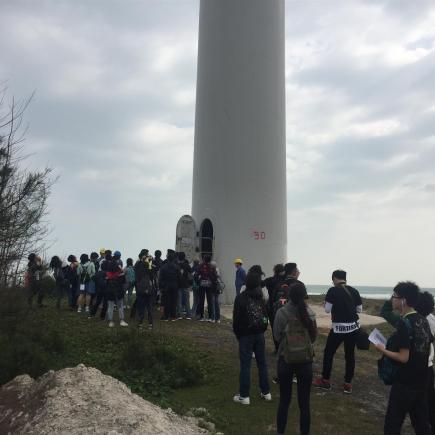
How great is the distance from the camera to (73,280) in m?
14.2

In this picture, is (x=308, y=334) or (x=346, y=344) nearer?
(x=308, y=334)

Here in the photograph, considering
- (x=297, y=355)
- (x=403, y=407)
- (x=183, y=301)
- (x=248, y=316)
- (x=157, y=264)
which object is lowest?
(x=403, y=407)

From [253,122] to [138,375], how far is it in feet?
43.2

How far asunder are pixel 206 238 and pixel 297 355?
14412 mm

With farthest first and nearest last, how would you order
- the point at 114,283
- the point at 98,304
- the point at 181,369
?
the point at 98,304, the point at 114,283, the point at 181,369

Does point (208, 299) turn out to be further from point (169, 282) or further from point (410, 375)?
point (410, 375)

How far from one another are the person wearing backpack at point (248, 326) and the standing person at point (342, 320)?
1306 millimetres

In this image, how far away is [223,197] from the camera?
63.3 feet

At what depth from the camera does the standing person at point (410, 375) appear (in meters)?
4.89

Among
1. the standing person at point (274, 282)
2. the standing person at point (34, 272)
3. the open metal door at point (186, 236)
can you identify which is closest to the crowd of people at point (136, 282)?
the standing person at point (34, 272)

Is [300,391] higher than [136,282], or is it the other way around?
[136,282]

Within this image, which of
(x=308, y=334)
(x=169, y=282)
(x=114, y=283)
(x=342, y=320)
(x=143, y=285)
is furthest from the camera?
(x=169, y=282)

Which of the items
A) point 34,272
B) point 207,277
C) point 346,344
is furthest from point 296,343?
point 34,272

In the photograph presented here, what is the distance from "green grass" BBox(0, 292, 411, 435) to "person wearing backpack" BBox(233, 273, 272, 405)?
399 mm
